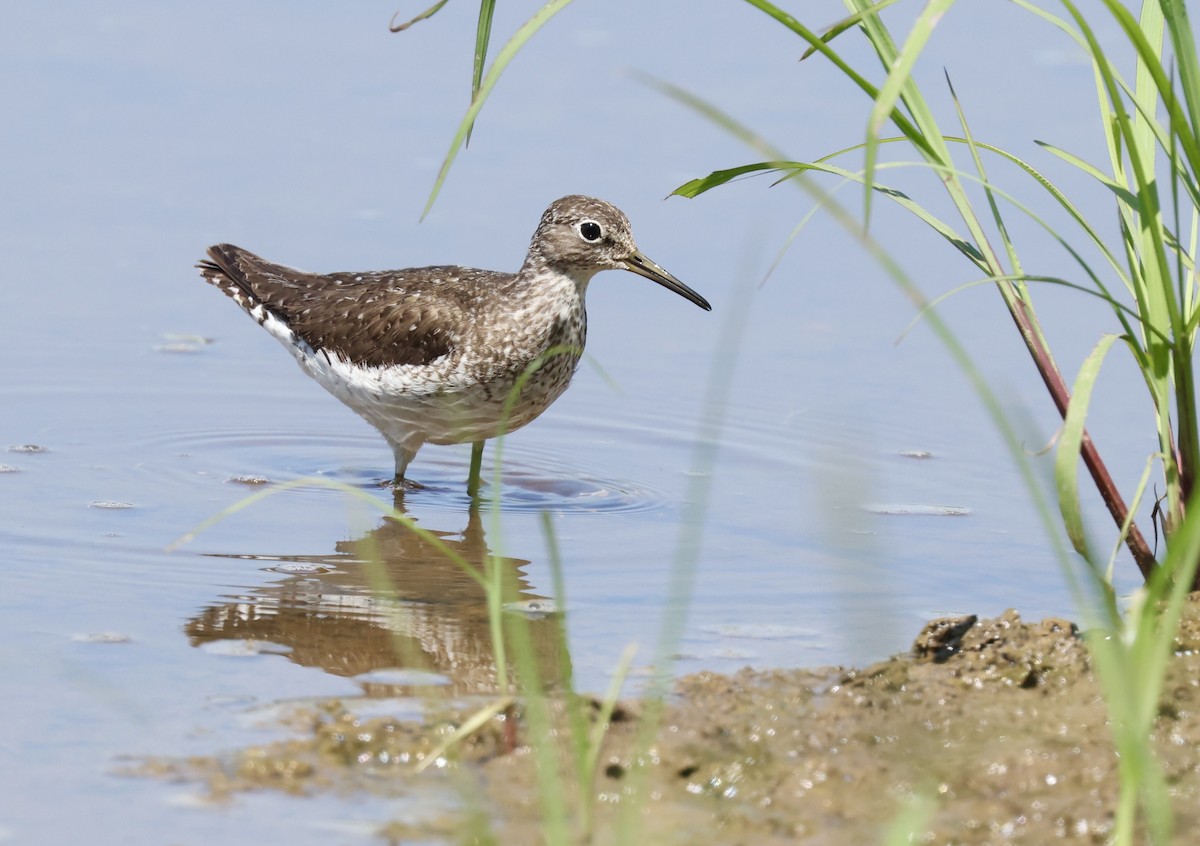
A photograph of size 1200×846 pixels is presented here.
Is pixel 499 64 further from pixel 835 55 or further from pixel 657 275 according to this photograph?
pixel 657 275

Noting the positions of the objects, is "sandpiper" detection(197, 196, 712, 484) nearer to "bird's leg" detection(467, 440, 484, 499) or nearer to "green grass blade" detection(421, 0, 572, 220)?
"bird's leg" detection(467, 440, 484, 499)

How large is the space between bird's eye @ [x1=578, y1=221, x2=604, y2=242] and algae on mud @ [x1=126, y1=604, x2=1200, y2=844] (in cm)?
356

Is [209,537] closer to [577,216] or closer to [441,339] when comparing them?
[441,339]

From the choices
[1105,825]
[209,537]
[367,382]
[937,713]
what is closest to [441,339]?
[367,382]

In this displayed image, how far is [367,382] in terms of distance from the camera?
7488 millimetres

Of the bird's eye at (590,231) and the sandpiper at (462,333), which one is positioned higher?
the bird's eye at (590,231)

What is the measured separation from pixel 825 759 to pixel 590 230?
4.17m

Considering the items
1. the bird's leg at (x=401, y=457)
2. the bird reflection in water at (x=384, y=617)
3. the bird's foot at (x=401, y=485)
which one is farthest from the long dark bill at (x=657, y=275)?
the bird reflection in water at (x=384, y=617)

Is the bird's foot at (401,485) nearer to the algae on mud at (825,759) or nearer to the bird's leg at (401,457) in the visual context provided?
the bird's leg at (401,457)

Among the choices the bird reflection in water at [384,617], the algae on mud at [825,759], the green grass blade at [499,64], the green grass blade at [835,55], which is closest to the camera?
the algae on mud at [825,759]

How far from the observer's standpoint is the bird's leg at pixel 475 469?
7621 millimetres

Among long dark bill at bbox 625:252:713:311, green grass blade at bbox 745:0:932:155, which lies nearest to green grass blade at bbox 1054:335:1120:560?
green grass blade at bbox 745:0:932:155

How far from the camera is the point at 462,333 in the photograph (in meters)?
7.37

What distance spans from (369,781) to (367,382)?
12.8 feet
